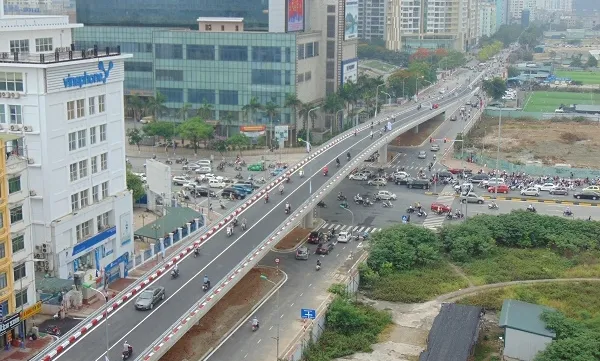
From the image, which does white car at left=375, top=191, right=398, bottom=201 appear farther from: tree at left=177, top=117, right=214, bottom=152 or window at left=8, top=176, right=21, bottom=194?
window at left=8, top=176, right=21, bottom=194

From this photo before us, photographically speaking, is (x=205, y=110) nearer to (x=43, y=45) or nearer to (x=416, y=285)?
(x=43, y=45)

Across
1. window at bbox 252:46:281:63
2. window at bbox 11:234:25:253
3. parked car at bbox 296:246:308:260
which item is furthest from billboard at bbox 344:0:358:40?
window at bbox 11:234:25:253

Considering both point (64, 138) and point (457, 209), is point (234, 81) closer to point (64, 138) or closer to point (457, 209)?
point (457, 209)

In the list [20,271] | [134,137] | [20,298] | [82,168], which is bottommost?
[20,298]

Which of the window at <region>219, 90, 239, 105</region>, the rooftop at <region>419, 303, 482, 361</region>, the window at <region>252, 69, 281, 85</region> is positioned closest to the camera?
the rooftop at <region>419, 303, 482, 361</region>

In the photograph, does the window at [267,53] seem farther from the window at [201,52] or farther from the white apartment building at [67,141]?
the white apartment building at [67,141]

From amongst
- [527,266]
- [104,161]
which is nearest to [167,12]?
[104,161]
